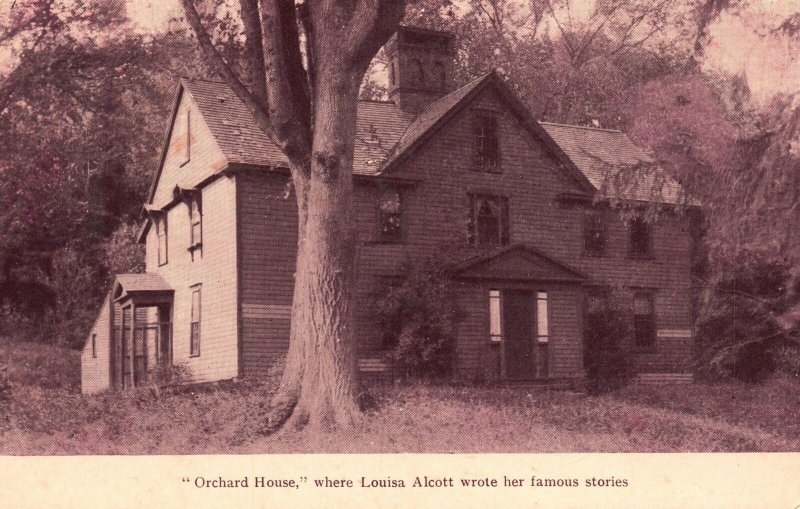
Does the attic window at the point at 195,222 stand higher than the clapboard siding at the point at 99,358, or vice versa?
the attic window at the point at 195,222

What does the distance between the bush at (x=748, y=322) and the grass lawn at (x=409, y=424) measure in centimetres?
198

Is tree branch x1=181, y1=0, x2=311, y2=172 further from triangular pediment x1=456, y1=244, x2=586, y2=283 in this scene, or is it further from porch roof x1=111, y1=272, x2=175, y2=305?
porch roof x1=111, y1=272, x2=175, y2=305

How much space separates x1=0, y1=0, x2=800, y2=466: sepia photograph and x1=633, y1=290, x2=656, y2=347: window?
7 cm

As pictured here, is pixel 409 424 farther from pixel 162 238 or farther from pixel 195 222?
pixel 162 238

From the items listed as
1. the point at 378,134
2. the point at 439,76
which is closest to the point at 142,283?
the point at 378,134

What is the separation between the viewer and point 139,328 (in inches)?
933

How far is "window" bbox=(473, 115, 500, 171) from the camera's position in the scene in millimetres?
22312

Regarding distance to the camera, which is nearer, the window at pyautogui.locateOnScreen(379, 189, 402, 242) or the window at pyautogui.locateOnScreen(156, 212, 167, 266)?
the window at pyautogui.locateOnScreen(379, 189, 402, 242)

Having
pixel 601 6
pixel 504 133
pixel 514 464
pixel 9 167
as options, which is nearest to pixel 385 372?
pixel 504 133

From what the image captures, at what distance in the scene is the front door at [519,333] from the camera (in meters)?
22.1

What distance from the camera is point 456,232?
71.1 ft

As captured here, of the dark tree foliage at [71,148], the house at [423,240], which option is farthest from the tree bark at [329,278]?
the house at [423,240]

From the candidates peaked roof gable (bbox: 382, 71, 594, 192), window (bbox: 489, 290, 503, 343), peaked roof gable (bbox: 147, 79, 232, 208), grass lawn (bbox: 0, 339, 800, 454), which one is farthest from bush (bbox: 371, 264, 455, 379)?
peaked roof gable (bbox: 147, 79, 232, 208)

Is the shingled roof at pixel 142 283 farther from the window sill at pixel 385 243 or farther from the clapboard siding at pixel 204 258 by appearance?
the window sill at pixel 385 243
